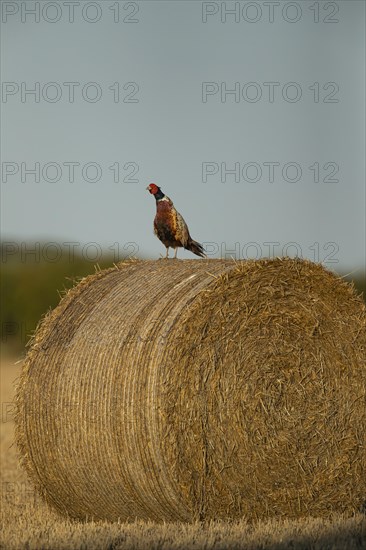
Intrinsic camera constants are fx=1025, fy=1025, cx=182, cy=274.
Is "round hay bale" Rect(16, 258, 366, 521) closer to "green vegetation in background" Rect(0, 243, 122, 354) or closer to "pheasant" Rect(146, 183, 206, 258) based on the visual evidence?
"pheasant" Rect(146, 183, 206, 258)

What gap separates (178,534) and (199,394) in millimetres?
1160

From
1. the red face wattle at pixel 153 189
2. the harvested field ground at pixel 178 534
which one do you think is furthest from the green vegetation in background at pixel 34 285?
the harvested field ground at pixel 178 534

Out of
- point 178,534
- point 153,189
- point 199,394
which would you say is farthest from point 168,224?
point 178,534

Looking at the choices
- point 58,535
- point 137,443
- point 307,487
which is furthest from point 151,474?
point 307,487

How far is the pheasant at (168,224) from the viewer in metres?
9.50

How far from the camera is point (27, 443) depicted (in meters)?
8.82

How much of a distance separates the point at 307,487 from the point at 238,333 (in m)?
1.43

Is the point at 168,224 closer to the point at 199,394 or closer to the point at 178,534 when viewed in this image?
the point at 199,394

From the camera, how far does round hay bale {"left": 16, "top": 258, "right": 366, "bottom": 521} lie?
7785 millimetres

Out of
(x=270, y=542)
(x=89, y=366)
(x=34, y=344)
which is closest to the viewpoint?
(x=270, y=542)

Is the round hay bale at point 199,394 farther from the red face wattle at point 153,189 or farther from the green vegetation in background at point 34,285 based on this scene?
the green vegetation in background at point 34,285

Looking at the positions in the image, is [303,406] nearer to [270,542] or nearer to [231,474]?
[231,474]

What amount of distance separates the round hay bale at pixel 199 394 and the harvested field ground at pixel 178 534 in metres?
0.30

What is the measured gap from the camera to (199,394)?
789 cm
